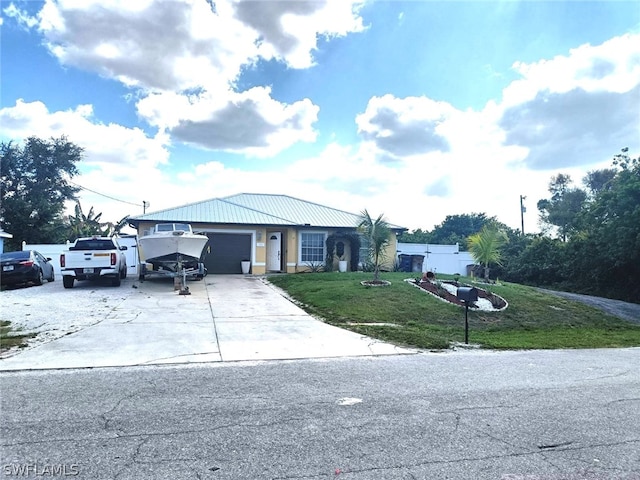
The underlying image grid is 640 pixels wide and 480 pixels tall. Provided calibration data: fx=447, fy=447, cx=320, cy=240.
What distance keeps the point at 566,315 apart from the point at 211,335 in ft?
35.5

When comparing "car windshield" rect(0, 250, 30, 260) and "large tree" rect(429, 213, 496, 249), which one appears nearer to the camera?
"car windshield" rect(0, 250, 30, 260)

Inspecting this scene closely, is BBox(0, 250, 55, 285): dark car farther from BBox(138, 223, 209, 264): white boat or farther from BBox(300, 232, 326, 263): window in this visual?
BBox(300, 232, 326, 263): window

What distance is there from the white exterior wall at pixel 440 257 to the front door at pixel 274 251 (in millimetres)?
10086

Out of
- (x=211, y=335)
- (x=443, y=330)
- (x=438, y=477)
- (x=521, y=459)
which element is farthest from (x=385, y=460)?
(x=443, y=330)

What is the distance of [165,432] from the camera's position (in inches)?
159

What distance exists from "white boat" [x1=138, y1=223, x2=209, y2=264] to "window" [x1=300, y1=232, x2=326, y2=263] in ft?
21.7

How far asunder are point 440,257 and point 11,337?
2743 centimetres

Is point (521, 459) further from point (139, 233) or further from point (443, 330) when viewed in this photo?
point (139, 233)

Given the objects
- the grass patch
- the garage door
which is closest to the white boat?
the garage door

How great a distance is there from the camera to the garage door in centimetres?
2231

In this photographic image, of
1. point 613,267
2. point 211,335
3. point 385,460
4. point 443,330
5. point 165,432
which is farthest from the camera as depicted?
point 613,267

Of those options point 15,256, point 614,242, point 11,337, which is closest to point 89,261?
point 15,256

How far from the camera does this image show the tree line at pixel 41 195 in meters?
33.1

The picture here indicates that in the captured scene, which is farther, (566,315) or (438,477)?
(566,315)
